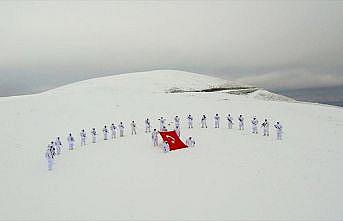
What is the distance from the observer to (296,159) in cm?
1478

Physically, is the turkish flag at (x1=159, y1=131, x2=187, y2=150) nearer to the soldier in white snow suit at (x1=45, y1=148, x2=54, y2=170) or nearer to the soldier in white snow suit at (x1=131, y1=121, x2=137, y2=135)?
the soldier in white snow suit at (x1=131, y1=121, x2=137, y2=135)

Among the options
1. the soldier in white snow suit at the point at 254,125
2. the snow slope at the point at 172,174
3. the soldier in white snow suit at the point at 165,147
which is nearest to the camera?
the snow slope at the point at 172,174

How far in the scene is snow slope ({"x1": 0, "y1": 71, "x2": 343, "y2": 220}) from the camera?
1040 centimetres

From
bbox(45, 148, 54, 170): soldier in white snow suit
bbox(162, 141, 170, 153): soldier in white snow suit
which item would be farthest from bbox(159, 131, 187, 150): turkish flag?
bbox(45, 148, 54, 170): soldier in white snow suit

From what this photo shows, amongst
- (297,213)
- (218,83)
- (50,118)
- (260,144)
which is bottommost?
(297,213)

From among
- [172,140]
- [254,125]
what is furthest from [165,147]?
[254,125]

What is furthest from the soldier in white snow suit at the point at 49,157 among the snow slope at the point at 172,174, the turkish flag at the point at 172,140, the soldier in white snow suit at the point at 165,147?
the turkish flag at the point at 172,140

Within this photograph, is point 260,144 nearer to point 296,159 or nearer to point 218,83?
point 296,159

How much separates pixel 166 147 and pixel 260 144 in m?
5.60

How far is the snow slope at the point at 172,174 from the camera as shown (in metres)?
10.4

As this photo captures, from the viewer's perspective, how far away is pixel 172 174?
1305cm

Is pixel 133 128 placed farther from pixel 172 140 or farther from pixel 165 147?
pixel 165 147

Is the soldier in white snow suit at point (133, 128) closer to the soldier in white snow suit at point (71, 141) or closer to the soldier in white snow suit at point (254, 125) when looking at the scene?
the soldier in white snow suit at point (71, 141)

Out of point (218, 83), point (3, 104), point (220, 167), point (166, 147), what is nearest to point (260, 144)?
point (220, 167)
